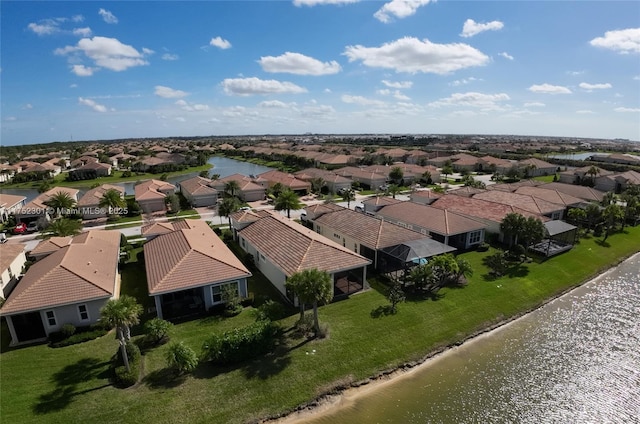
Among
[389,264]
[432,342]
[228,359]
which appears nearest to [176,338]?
[228,359]

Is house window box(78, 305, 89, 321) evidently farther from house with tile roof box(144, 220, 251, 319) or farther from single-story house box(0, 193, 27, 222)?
single-story house box(0, 193, 27, 222)

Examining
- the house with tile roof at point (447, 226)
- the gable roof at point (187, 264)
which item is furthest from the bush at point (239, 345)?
the house with tile roof at point (447, 226)

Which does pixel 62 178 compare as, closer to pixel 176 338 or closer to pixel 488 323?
pixel 176 338

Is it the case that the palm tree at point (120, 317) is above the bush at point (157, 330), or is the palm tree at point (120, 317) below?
above

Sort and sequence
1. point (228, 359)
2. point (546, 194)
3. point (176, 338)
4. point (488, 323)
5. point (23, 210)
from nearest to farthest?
point (228, 359) → point (176, 338) → point (488, 323) → point (23, 210) → point (546, 194)

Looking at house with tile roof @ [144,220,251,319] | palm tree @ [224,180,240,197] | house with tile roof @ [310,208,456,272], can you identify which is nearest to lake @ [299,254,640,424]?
house with tile roof @ [310,208,456,272]

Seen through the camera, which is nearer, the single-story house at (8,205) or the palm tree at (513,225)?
the palm tree at (513,225)

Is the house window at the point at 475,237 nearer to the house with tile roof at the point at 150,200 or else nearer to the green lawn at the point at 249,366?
the green lawn at the point at 249,366

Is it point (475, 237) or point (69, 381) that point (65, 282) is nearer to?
point (69, 381)
